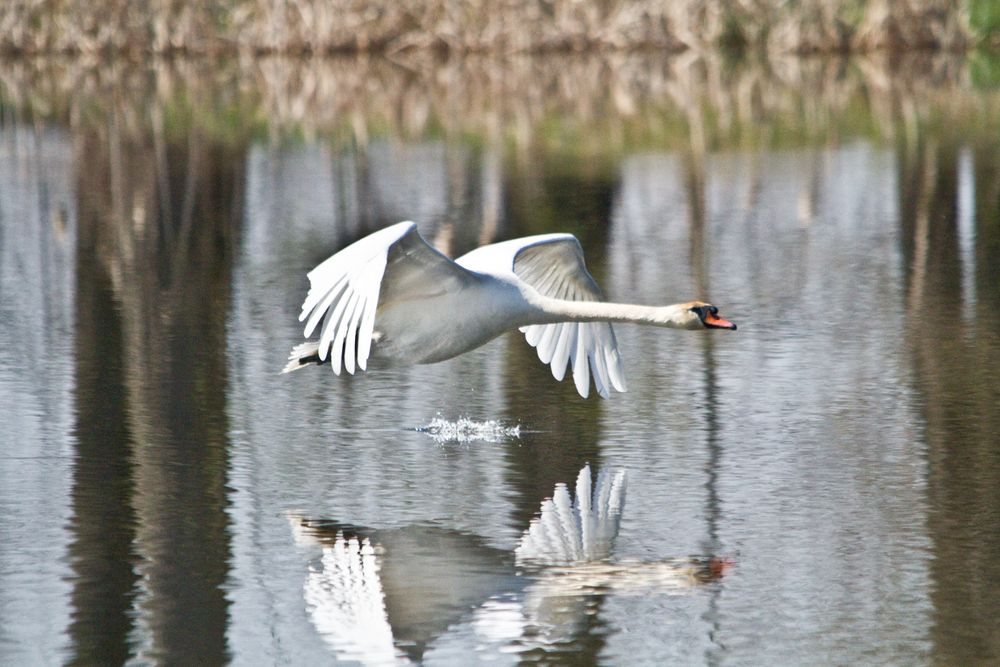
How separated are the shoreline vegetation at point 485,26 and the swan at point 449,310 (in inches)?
1042

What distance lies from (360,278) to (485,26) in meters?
29.2

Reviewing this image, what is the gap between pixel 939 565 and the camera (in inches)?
227

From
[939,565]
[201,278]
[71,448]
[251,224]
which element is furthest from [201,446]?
[251,224]

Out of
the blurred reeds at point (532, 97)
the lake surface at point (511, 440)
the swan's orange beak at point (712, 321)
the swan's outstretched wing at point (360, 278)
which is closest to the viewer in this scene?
the lake surface at point (511, 440)

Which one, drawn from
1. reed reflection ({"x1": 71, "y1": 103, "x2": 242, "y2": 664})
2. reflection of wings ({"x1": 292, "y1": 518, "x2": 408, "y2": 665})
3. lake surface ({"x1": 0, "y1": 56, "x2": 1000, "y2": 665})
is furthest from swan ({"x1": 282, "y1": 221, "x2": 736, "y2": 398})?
reflection of wings ({"x1": 292, "y1": 518, "x2": 408, "y2": 665})

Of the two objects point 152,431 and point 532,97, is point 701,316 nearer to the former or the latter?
point 152,431

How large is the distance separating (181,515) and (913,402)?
3.29 m

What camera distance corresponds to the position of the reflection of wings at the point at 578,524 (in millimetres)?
5969

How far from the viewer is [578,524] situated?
6328 millimetres

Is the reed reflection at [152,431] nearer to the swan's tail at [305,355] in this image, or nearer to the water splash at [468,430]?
the swan's tail at [305,355]

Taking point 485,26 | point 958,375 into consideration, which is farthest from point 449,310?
point 485,26

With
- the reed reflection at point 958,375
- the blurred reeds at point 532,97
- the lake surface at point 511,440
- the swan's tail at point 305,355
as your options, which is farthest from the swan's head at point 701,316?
the blurred reeds at point 532,97

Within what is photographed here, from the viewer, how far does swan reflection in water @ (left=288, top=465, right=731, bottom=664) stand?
17.1ft

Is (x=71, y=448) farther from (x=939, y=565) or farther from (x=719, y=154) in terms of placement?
(x=719, y=154)
